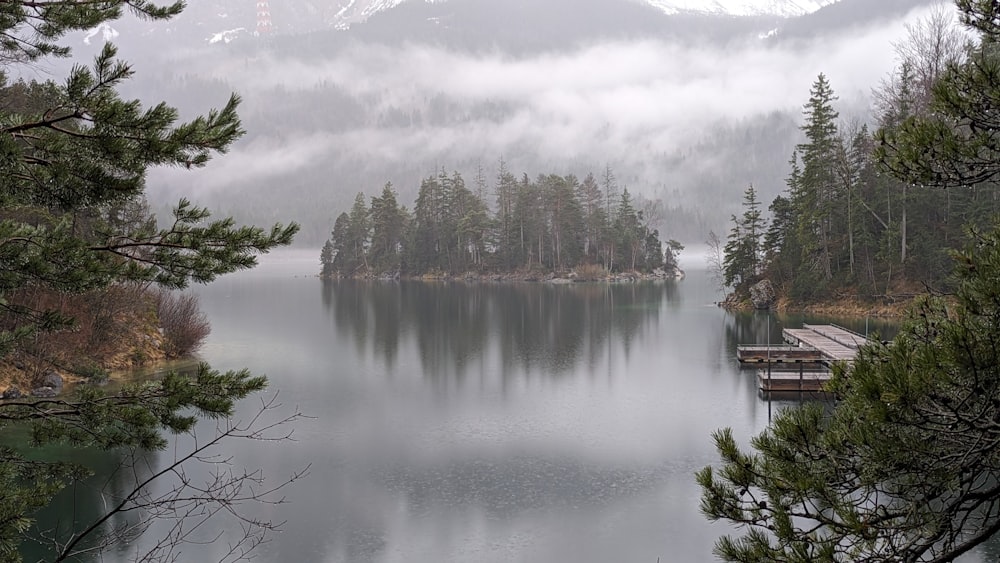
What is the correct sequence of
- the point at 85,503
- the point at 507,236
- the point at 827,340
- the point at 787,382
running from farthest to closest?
1. the point at 507,236
2. the point at 827,340
3. the point at 787,382
4. the point at 85,503

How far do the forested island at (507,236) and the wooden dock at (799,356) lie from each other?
5293 centimetres

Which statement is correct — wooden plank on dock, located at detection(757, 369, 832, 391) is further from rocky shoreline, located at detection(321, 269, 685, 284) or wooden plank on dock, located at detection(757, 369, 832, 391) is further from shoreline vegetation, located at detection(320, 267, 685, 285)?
rocky shoreline, located at detection(321, 269, 685, 284)

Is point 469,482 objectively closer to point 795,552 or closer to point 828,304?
point 795,552

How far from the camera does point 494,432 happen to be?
2064 centimetres

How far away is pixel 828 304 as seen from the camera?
47.7 meters

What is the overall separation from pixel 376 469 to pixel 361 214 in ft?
273

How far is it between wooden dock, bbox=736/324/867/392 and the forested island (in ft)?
174

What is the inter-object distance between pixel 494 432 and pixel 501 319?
2844cm

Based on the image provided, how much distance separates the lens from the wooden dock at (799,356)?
2520 cm

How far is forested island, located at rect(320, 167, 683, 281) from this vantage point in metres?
89.2

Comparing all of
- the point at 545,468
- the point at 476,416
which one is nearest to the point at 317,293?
the point at 476,416

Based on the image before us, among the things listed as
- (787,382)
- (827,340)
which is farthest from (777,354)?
(787,382)

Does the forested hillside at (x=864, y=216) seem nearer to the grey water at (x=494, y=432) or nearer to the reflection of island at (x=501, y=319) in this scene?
the grey water at (x=494, y=432)

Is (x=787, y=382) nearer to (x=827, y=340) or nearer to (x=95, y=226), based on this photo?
(x=827, y=340)
